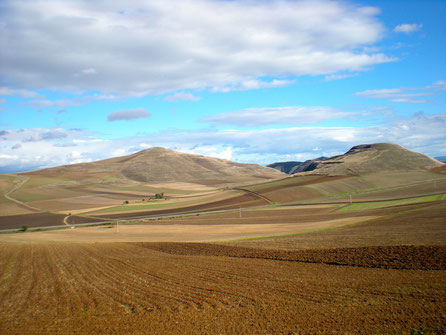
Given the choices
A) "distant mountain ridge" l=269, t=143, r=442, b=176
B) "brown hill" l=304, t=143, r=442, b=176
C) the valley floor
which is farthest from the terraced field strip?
"brown hill" l=304, t=143, r=442, b=176

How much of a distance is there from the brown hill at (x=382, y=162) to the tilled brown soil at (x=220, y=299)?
114 metres

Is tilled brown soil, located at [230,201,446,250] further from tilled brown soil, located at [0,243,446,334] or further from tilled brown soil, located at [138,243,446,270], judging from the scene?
tilled brown soil, located at [0,243,446,334]

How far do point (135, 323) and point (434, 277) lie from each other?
14910 mm

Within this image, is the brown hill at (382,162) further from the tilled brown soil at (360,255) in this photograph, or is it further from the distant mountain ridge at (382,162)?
the tilled brown soil at (360,255)

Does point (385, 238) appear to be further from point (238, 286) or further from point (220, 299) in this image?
point (220, 299)

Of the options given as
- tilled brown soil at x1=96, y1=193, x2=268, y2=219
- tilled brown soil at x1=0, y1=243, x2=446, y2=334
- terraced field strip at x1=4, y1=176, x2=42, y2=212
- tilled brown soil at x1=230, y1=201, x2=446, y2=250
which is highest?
terraced field strip at x1=4, y1=176, x2=42, y2=212

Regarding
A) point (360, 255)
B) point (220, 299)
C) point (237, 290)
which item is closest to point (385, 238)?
point (360, 255)

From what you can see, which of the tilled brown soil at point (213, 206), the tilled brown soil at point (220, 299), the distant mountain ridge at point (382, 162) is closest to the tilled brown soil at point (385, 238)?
the tilled brown soil at point (220, 299)

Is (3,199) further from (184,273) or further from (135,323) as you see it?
(135,323)

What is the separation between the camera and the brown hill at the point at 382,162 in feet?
439

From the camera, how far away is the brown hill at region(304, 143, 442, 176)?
134 metres

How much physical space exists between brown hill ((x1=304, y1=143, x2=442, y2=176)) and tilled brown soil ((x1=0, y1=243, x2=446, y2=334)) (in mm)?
114036

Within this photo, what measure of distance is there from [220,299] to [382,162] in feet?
463

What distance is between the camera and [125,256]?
30.1 meters
